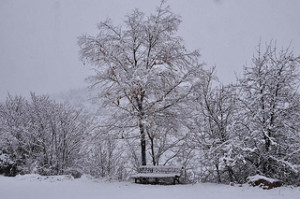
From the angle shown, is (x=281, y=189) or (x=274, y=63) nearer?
(x=281, y=189)

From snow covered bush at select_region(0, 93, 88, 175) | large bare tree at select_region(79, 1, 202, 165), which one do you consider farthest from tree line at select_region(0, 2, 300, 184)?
snow covered bush at select_region(0, 93, 88, 175)

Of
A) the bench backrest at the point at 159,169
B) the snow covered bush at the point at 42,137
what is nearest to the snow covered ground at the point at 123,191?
the bench backrest at the point at 159,169

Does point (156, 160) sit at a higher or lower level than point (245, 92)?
lower

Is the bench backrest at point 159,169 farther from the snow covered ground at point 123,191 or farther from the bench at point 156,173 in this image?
the snow covered ground at point 123,191

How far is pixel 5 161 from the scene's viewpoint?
15.7 m

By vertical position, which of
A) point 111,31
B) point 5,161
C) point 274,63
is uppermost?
point 111,31

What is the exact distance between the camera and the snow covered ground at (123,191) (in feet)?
22.6

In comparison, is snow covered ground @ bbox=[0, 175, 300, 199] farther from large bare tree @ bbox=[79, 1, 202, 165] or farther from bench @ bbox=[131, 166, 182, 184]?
large bare tree @ bbox=[79, 1, 202, 165]

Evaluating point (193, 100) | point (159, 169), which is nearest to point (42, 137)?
point (159, 169)

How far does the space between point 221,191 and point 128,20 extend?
7.50m

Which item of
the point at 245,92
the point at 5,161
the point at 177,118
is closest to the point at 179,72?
the point at 177,118

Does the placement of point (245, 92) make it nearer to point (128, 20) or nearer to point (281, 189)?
point (281, 189)

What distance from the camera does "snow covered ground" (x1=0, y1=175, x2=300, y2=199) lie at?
271 inches

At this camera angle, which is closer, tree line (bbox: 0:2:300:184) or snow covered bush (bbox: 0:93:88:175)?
tree line (bbox: 0:2:300:184)
